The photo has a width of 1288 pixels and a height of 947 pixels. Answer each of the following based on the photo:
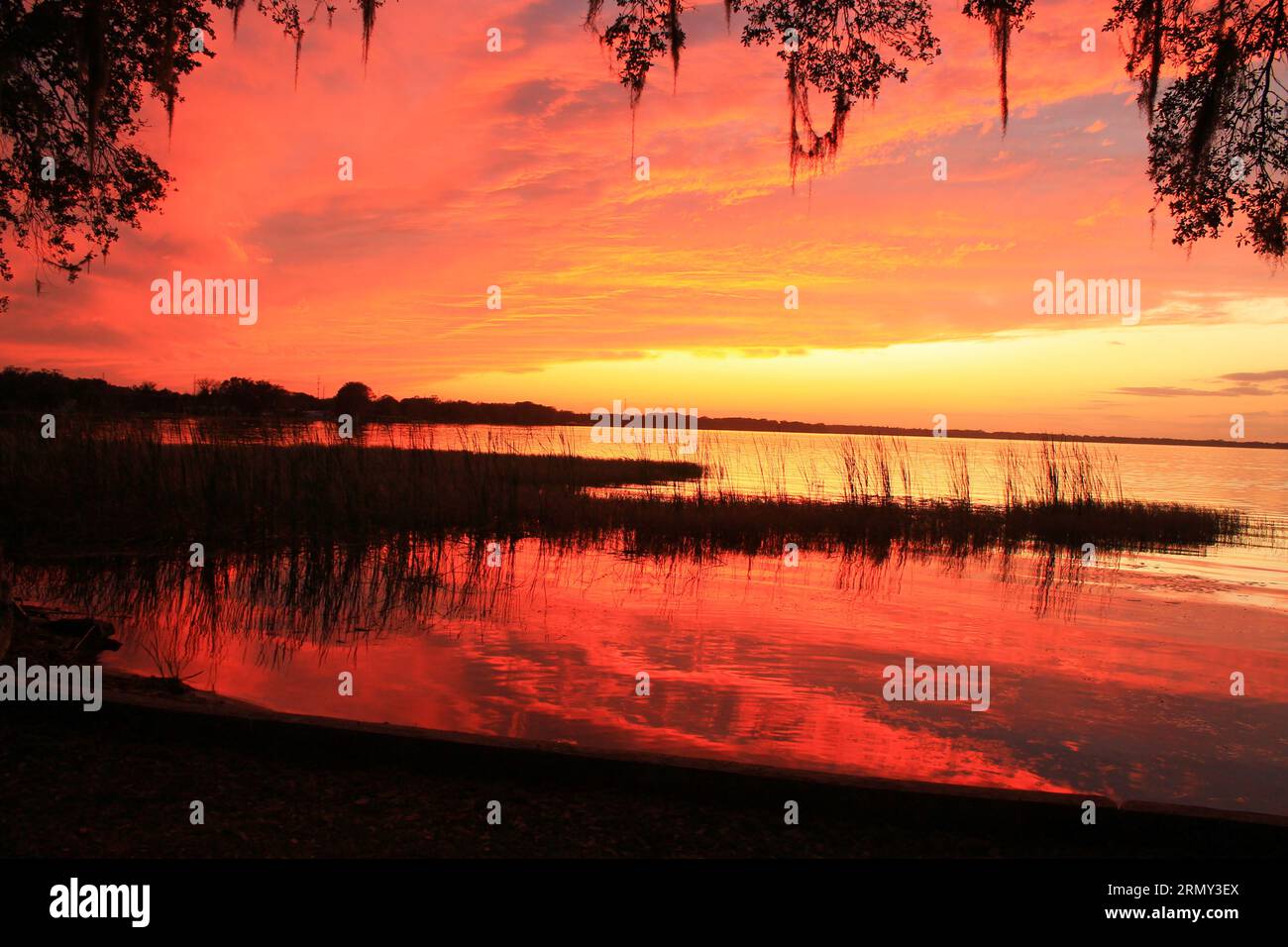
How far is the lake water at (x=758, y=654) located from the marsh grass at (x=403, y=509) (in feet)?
4.69

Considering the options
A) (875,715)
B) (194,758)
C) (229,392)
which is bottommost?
(875,715)

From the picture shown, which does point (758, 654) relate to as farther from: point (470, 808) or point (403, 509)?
point (403, 509)

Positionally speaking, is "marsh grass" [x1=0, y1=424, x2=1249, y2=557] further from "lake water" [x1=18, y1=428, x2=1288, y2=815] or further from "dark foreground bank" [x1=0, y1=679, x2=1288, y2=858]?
"dark foreground bank" [x1=0, y1=679, x2=1288, y2=858]

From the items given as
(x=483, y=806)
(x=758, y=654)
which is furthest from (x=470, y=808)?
(x=758, y=654)

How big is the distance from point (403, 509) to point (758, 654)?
9.08m

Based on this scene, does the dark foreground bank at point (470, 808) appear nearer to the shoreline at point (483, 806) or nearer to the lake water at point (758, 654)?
the shoreline at point (483, 806)

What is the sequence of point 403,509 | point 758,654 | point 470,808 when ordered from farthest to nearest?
point 403,509 < point 758,654 < point 470,808

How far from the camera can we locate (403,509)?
14773mm

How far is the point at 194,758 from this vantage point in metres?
4.08

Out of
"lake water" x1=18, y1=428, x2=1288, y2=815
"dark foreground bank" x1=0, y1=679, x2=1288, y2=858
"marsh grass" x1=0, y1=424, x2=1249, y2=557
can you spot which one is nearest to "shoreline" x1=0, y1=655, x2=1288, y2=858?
"dark foreground bank" x1=0, y1=679, x2=1288, y2=858

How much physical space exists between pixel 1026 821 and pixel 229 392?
1824 cm

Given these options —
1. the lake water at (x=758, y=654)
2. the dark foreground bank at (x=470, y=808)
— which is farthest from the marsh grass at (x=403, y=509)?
the dark foreground bank at (x=470, y=808)
